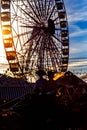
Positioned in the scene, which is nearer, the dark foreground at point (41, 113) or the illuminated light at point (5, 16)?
the dark foreground at point (41, 113)

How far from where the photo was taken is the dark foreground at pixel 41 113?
818 cm

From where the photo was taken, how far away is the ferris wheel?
21781mm

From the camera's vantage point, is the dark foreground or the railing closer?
the dark foreground

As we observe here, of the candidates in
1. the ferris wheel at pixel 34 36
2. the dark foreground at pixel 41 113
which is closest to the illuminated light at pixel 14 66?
the ferris wheel at pixel 34 36

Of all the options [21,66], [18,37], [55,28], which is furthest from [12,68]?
[55,28]

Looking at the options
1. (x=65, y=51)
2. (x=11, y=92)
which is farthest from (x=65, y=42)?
(x=11, y=92)

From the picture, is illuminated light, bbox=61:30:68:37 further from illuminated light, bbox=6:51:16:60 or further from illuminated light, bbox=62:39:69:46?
illuminated light, bbox=6:51:16:60

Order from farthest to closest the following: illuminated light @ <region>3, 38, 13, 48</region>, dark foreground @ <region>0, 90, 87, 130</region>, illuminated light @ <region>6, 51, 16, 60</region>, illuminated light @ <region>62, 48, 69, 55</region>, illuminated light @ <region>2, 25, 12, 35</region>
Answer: illuminated light @ <region>62, 48, 69, 55</region>
illuminated light @ <region>2, 25, 12, 35</region>
illuminated light @ <region>6, 51, 16, 60</region>
illuminated light @ <region>3, 38, 13, 48</region>
dark foreground @ <region>0, 90, 87, 130</region>

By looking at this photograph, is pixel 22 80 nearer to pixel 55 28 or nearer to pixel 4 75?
pixel 4 75

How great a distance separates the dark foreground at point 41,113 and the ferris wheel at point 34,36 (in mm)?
12372

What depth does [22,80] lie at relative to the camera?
2467cm

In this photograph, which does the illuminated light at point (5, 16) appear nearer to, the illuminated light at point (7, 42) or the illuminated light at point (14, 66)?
the illuminated light at point (7, 42)

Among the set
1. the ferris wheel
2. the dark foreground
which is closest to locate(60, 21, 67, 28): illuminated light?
the ferris wheel

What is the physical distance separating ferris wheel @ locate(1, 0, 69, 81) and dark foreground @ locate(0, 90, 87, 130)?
12.4m
